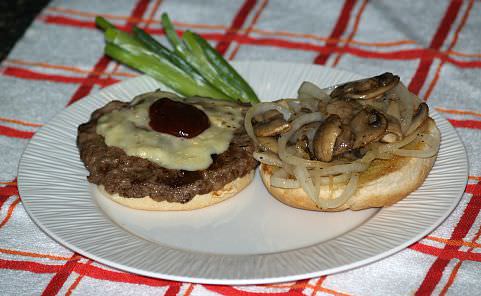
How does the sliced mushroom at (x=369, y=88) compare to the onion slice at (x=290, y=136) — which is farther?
the sliced mushroom at (x=369, y=88)

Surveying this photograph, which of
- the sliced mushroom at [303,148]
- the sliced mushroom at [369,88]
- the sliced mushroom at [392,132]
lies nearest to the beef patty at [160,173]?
the sliced mushroom at [303,148]

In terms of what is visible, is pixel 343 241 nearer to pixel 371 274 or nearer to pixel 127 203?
pixel 371 274

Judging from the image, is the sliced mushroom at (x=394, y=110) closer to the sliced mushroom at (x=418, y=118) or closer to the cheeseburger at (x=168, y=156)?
the sliced mushroom at (x=418, y=118)

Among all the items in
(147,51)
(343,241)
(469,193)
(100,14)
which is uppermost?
(469,193)

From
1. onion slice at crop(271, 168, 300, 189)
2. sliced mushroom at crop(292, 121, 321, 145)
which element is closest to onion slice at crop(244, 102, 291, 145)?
sliced mushroom at crop(292, 121, 321, 145)

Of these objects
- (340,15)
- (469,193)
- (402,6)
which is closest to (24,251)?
(469,193)

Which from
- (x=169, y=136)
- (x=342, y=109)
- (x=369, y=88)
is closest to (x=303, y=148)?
(x=342, y=109)

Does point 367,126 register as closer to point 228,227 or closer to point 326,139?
point 326,139

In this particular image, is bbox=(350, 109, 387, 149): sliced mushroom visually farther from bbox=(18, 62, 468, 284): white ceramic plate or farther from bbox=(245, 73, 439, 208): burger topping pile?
bbox=(18, 62, 468, 284): white ceramic plate
